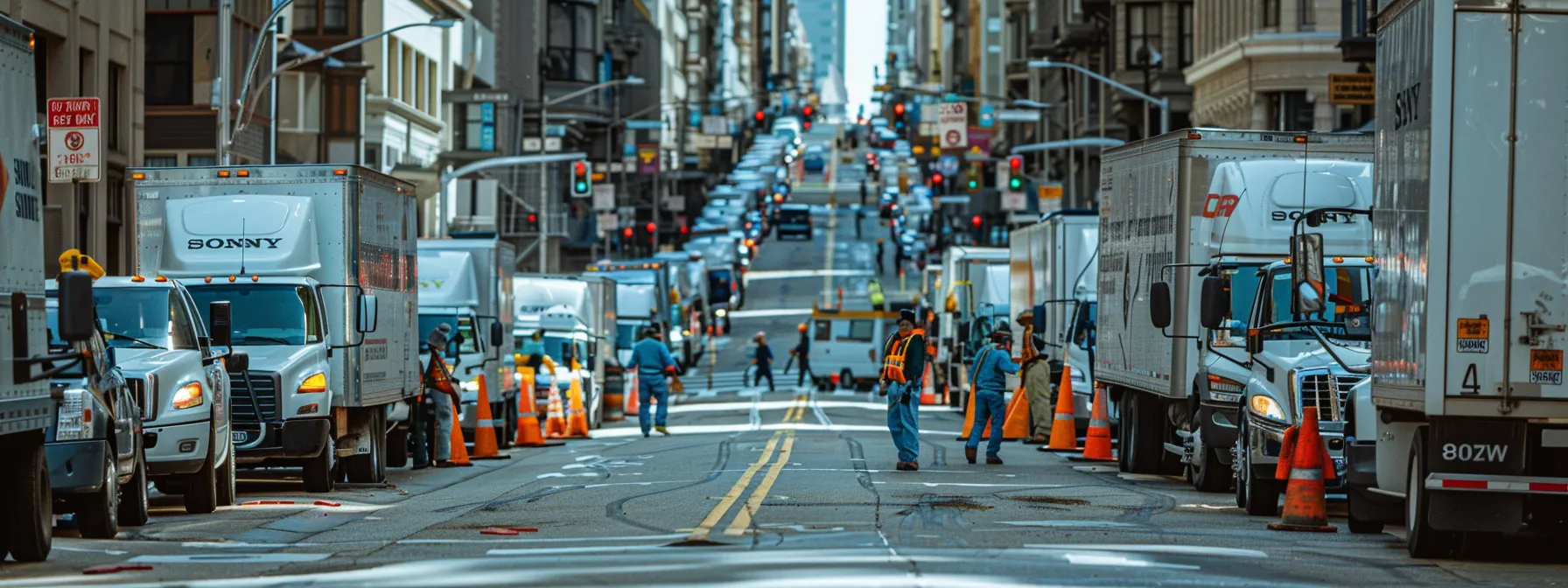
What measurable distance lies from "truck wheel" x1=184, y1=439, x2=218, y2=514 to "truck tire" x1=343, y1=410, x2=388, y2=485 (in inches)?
181

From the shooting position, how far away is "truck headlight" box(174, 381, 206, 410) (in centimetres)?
1825

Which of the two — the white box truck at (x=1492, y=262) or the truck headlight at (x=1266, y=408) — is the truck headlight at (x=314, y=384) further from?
the white box truck at (x=1492, y=262)

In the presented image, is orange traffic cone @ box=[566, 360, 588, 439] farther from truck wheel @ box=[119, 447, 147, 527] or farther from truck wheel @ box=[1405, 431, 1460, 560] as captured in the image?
truck wheel @ box=[1405, 431, 1460, 560]

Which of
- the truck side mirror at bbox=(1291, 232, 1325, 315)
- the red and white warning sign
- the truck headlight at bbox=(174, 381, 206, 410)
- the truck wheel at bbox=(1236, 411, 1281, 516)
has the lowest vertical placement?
the truck wheel at bbox=(1236, 411, 1281, 516)

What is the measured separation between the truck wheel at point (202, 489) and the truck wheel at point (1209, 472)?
8301mm

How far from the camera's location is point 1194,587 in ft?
39.1

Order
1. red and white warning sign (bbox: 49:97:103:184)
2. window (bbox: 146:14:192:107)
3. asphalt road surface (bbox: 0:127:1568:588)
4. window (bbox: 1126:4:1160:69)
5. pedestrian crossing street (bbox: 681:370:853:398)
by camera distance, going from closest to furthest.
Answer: asphalt road surface (bbox: 0:127:1568:588)
red and white warning sign (bbox: 49:97:103:184)
window (bbox: 146:14:192:107)
pedestrian crossing street (bbox: 681:370:853:398)
window (bbox: 1126:4:1160:69)

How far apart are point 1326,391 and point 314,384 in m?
8.91

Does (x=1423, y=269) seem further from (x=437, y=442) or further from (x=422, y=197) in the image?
(x=422, y=197)

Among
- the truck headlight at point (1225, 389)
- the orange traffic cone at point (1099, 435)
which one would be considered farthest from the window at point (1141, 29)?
the truck headlight at point (1225, 389)

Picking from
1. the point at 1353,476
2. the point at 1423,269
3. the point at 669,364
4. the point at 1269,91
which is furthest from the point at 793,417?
the point at 1423,269

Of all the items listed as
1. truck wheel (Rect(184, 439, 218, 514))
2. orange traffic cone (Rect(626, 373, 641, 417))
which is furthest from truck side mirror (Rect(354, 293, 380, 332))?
orange traffic cone (Rect(626, 373, 641, 417))

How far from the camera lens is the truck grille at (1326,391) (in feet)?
58.1

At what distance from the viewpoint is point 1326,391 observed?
17.8 metres
